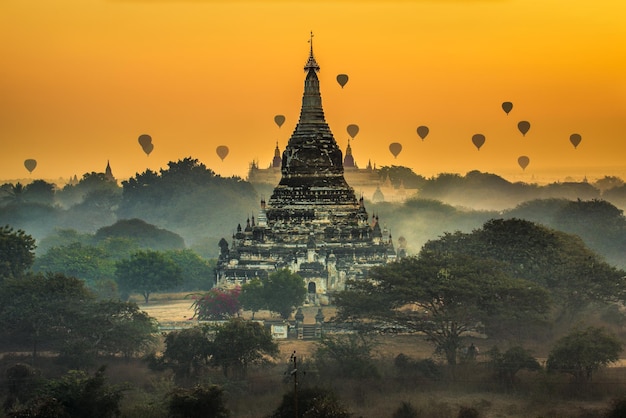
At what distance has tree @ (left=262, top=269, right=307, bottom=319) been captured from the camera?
263 feet

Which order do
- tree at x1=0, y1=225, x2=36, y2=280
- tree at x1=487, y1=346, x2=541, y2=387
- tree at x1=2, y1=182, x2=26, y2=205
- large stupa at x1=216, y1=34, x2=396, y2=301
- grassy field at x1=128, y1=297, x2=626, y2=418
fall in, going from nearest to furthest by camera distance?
grassy field at x1=128, y1=297, x2=626, y2=418 → tree at x1=487, y1=346, x2=541, y2=387 → tree at x1=0, y1=225, x2=36, y2=280 → large stupa at x1=216, y1=34, x2=396, y2=301 → tree at x1=2, y1=182, x2=26, y2=205

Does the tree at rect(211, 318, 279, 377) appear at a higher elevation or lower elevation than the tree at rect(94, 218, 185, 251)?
lower

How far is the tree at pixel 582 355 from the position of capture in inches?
2360

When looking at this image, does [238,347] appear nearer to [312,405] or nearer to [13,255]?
[312,405]

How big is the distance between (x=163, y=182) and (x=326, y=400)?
4358 inches

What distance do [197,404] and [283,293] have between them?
99.2 feet

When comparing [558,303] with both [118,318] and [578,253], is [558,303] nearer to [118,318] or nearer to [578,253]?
[578,253]

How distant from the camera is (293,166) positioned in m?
92.9

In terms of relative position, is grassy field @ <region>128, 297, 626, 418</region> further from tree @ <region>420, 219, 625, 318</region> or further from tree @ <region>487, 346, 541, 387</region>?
tree @ <region>420, 219, 625, 318</region>

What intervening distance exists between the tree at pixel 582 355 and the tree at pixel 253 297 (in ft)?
79.1

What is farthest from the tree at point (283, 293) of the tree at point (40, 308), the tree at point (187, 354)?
the tree at point (187, 354)

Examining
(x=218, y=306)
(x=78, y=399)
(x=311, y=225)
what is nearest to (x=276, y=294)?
(x=218, y=306)

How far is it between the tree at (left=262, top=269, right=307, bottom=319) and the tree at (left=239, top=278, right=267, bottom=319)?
273 millimetres

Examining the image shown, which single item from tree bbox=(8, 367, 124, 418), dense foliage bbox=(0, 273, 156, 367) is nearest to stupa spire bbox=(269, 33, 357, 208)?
dense foliage bbox=(0, 273, 156, 367)
